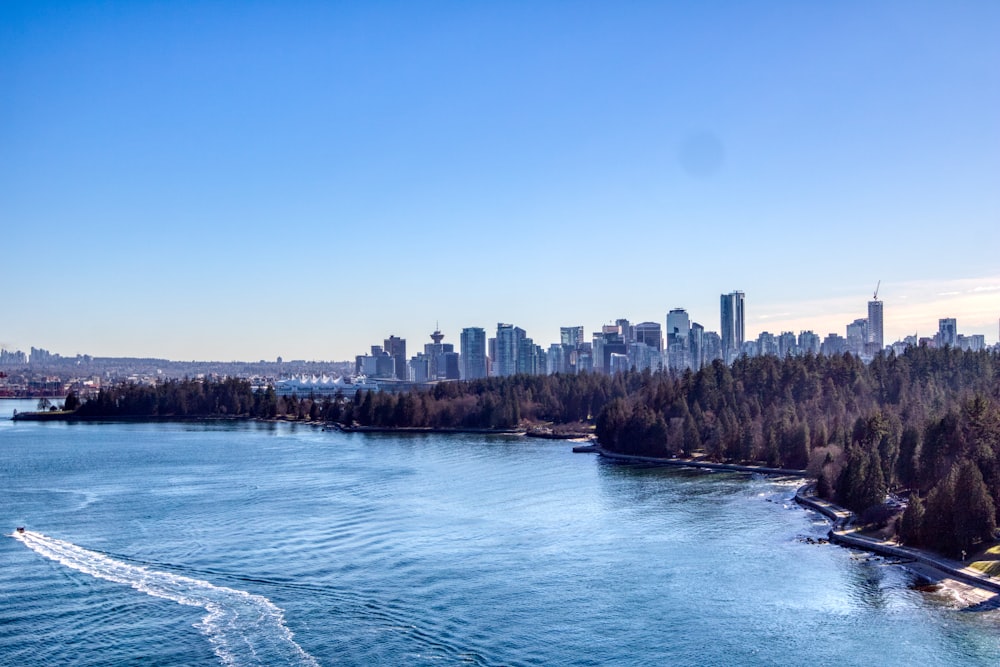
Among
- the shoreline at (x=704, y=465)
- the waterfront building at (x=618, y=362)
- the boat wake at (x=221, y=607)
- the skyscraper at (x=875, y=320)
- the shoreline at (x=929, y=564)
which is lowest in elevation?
the boat wake at (x=221, y=607)

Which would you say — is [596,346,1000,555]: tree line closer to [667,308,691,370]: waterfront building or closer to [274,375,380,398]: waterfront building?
[667,308,691,370]: waterfront building

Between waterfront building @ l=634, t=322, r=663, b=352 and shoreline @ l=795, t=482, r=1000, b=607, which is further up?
waterfront building @ l=634, t=322, r=663, b=352

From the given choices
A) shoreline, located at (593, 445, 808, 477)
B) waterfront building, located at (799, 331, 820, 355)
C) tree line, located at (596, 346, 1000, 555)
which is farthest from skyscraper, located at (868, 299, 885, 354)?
shoreline, located at (593, 445, 808, 477)

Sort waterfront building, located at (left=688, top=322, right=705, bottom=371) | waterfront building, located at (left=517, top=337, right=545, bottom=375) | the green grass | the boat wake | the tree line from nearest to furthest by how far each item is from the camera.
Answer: the boat wake → the green grass → the tree line → waterfront building, located at (left=688, top=322, right=705, bottom=371) → waterfront building, located at (left=517, top=337, right=545, bottom=375)

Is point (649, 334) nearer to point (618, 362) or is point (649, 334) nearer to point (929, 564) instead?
point (618, 362)

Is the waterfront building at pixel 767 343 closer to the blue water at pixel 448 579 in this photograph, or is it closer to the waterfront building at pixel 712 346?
the waterfront building at pixel 712 346

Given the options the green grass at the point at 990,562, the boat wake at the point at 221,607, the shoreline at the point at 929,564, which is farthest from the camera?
the green grass at the point at 990,562

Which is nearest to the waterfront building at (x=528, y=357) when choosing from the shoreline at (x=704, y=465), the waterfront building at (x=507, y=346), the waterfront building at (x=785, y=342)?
the waterfront building at (x=507, y=346)

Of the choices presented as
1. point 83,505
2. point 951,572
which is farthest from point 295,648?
point 83,505
